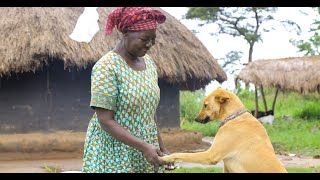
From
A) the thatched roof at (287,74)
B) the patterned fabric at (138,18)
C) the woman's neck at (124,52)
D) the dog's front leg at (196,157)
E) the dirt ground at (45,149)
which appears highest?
the thatched roof at (287,74)

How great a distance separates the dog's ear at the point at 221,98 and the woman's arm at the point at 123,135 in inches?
46.4

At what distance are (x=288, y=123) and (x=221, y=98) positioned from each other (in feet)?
45.7

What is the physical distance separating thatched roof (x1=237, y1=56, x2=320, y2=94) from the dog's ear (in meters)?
13.1

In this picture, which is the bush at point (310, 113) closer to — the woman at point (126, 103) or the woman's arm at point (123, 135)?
the woman at point (126, 103)

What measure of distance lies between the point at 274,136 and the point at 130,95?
1176 centimetres

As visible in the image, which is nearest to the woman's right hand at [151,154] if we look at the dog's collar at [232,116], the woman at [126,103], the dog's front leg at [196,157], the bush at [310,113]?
the woman at [126,103]

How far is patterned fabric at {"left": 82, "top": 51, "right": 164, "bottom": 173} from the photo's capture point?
8.20 ft

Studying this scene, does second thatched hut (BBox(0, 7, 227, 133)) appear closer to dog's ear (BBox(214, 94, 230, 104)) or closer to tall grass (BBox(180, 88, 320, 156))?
tall grass (BBox(180, 88, 320, 156))

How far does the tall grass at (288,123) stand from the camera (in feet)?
39.1

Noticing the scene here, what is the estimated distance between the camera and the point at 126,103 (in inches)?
100

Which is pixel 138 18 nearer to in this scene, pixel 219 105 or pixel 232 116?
pixel 232 116

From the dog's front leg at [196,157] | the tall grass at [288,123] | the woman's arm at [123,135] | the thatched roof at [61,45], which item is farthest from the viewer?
the tall grass at [288,123]

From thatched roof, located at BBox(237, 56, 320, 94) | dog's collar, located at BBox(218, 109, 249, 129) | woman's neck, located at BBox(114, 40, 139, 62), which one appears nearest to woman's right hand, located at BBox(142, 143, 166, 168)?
woman's neck, located at BBox(114, 40, 139, 62)

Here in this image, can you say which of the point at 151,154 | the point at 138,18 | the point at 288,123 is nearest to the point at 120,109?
the point at 151,154
